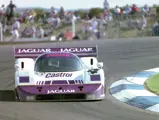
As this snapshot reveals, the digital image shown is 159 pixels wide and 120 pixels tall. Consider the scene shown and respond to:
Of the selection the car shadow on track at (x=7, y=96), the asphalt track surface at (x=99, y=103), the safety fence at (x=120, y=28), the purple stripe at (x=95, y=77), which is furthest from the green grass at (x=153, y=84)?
the safety fence at (x=120, y=28)

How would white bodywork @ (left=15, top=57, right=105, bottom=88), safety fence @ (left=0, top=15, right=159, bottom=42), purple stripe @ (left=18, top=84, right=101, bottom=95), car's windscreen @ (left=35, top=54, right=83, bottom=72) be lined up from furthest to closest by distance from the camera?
safety fence @ (left=0, top=15, right=159, bottom=42) → car's windscreen @ (left=35, top=54, right=83, bottom=72) → white bodywork @ (left=15, top=57, right=105, bottom=88) → purple stripe @ (left=18, top=84, right=101, bottom=95)

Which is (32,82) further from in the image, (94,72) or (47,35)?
(47,35)

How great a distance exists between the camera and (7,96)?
10.1m

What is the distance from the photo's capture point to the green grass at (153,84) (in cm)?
1019

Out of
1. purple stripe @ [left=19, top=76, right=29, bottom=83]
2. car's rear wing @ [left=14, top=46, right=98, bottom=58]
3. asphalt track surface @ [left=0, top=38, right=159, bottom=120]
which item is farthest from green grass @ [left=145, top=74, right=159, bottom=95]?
purple stripe @ [left=19, top=76, right=29, bottom=83]

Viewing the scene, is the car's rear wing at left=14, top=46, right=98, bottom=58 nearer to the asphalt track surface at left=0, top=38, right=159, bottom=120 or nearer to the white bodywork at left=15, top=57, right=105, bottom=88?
the white bodywork at left=15, top=57, right=105, bottom=88

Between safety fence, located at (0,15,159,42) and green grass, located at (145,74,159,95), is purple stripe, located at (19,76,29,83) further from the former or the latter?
safety fence, located at (0,15,159,42)

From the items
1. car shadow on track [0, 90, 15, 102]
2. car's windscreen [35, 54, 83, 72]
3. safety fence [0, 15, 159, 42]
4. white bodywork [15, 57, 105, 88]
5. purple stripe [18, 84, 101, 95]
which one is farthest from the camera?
safety fence [0, 15, 159, 42]

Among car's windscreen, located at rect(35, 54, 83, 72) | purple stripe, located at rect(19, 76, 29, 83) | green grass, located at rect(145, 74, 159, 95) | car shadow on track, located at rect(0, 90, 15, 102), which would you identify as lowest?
→ car shadow on track, located at rect(0, 90, 15, 102)

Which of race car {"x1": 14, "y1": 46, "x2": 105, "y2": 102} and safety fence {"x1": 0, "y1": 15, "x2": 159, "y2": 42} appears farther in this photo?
safety fence {"x1": 0, "y1": 15, "x2": 159, "y2": 42}

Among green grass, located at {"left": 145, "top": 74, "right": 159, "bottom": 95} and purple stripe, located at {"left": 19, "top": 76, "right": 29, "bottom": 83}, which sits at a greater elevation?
purple stripe, located at {"left": 19, "top": 76, "right": 29, "bottom": 83}

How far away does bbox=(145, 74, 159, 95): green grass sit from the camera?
401 inches

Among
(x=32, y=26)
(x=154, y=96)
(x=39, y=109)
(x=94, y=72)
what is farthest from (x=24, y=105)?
(x=32, y=26)

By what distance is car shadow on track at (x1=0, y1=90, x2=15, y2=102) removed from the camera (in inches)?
378
